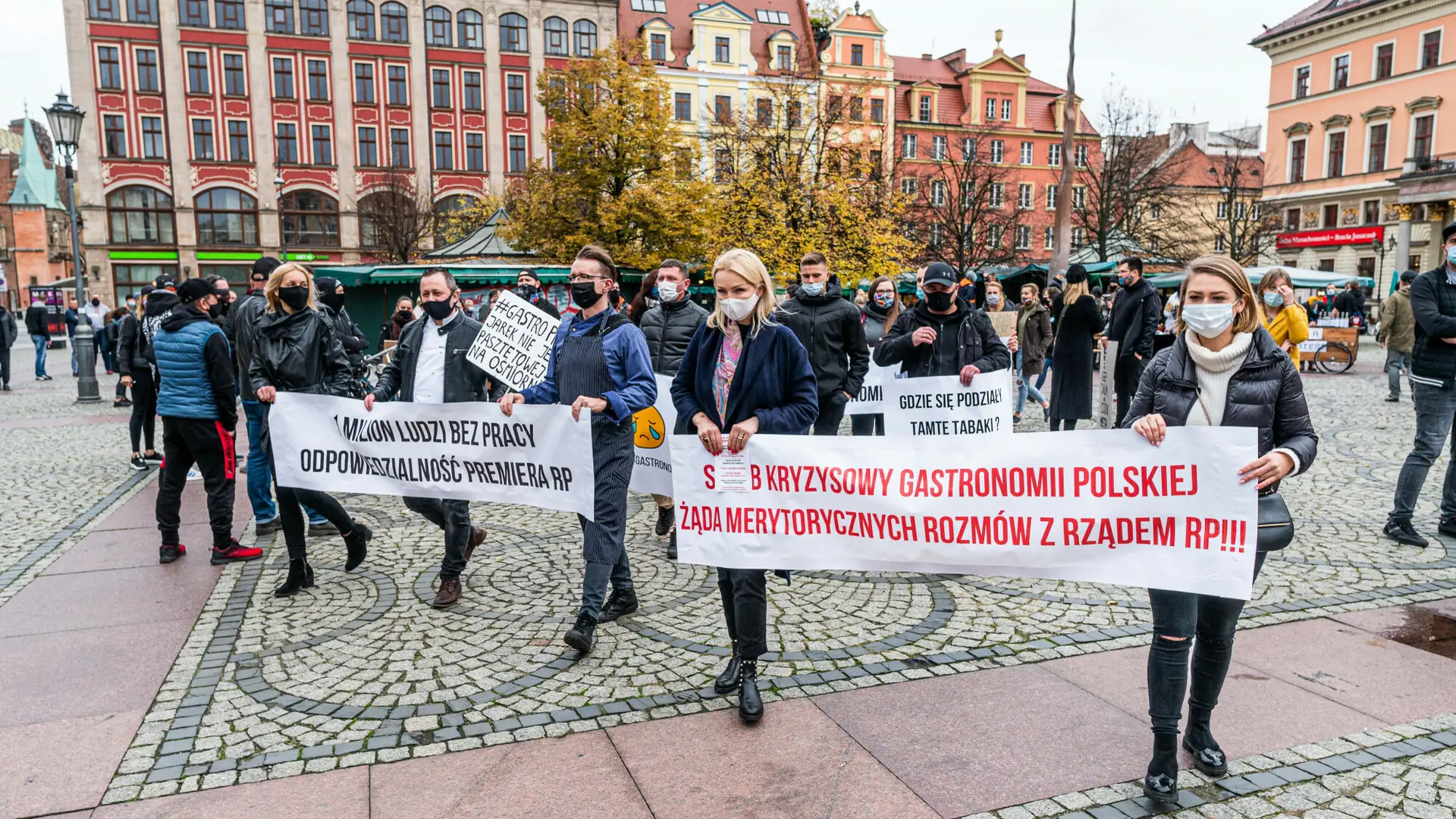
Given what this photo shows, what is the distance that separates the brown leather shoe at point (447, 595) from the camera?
543 cm

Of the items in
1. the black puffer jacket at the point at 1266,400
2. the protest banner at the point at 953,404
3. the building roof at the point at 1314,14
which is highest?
the building roof at the point at 1314,14

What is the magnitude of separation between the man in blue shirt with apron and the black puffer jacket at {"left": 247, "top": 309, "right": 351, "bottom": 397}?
66.0 inches

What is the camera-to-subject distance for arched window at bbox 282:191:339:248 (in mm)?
50500

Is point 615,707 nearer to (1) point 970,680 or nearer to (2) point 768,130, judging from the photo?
(1) point 970,680

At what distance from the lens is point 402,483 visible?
5.52 metres

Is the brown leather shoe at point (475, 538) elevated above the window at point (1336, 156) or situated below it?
below

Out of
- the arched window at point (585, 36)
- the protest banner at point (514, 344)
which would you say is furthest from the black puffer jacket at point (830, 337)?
the arched window at point (585, 36)

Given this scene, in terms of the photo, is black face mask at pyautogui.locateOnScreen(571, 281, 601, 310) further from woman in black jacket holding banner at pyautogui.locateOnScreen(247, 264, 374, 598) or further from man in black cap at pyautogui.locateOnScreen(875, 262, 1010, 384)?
man in black cap at pyautogui.locateOnScreen(875, 262, 1010, 384)

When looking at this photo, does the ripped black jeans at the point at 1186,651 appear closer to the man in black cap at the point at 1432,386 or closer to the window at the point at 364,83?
the man in black cap at the point at 1432,386

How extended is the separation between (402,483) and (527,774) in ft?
8.21

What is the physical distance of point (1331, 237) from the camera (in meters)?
54.1

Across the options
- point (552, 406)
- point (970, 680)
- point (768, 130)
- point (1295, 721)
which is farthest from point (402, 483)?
point (768, 130)

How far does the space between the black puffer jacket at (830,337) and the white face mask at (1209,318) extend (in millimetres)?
3469

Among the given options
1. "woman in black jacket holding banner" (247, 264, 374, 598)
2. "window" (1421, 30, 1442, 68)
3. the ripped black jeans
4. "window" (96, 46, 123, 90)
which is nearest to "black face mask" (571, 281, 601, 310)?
"woman in black jacket holding banner" (247, 264, 374, 598)
